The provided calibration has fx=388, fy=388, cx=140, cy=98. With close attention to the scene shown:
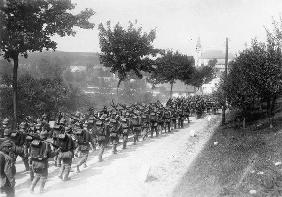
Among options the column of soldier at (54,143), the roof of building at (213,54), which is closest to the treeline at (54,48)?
the column of soldier at (54,143)

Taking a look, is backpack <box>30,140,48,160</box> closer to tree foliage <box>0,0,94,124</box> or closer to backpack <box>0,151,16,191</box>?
backpack <box>0,151,16,191</box>

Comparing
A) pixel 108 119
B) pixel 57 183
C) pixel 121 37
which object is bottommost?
pixel 57 183

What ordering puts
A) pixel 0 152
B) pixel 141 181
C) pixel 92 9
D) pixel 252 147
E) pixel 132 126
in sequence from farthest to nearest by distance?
pixel 92 9 < pixel 132 126 < pixel 252 147 < pixel 141 181 < pixel 0 152

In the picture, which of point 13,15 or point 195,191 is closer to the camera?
point 195,191

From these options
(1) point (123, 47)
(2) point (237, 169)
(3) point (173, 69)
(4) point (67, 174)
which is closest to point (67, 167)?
(4) point (67, 174)

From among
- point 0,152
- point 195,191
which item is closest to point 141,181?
point 195,191

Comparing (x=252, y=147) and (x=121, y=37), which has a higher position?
(x=121, y=37)

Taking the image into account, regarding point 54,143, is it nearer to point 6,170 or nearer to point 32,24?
point 6,170

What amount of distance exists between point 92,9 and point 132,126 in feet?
27.9

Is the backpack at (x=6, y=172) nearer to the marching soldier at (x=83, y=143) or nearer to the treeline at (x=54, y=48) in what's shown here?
the marching soldier at (x=83, y=143)

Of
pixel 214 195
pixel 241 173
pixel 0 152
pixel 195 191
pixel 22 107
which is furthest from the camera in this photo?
pixel 22 107

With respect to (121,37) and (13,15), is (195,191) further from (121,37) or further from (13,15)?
(121,37)

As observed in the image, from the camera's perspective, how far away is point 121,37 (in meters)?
32.4

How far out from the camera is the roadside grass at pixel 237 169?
10.2 meters
